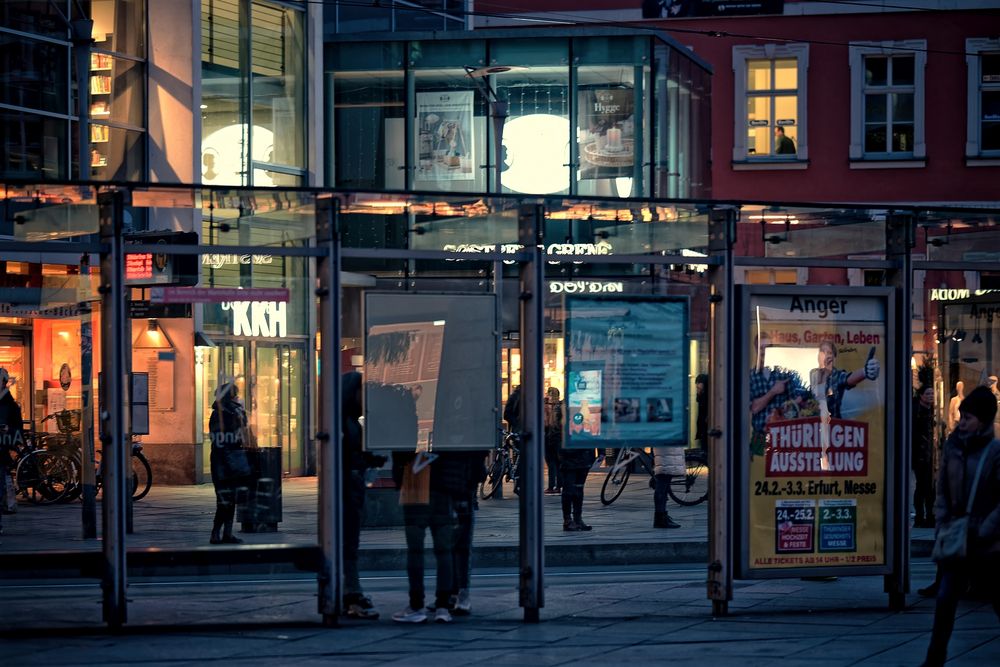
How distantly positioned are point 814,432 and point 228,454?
158 inches

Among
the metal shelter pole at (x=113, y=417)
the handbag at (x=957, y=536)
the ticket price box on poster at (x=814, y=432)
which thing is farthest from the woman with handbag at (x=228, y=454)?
the handbag at (x=957, y=536)

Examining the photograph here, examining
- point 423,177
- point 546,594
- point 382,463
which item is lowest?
point 546,594

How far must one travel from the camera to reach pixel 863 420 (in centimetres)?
1158

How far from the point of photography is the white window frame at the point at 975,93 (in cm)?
3634

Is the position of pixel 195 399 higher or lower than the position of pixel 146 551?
higher

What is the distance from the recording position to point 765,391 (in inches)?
449

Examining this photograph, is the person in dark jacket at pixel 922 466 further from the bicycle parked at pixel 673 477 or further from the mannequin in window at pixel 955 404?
the bicycle parked at pixel 673 477

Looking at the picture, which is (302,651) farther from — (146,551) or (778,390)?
(778,390)

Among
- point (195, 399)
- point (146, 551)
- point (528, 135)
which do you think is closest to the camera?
Answer: point (146, 551)

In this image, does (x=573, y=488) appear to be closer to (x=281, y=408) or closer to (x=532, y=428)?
(x=532, y=428)

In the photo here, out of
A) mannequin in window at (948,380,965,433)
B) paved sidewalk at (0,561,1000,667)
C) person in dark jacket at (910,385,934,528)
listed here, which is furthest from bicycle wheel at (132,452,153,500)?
person in dark jacket at (910,385,934,528)

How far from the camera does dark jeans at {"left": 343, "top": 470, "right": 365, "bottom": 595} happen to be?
36.4 ft

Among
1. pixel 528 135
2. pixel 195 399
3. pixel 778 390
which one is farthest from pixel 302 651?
pixel 528 135

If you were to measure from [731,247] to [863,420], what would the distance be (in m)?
1.54
